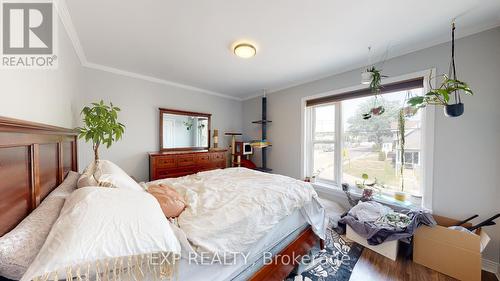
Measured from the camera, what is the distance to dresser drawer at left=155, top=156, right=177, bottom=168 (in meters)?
2.89

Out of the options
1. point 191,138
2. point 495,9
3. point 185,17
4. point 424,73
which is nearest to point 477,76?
point 424,73

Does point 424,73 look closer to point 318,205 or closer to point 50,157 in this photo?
point 318,205

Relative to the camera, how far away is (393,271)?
1.69 metres

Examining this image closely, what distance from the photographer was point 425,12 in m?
1.54

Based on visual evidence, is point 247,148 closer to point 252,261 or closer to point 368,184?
point 368,184

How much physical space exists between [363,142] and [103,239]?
315 cm

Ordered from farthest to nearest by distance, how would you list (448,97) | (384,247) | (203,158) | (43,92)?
(203,158)
(384,247)
(448,97)
(43,92)

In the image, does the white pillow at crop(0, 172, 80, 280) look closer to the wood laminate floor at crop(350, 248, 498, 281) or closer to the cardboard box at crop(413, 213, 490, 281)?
the wood laminate floor at crop(350, 248, 498, 281)

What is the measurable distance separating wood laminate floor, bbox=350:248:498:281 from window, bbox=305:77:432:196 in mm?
873

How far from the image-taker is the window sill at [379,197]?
213 cm

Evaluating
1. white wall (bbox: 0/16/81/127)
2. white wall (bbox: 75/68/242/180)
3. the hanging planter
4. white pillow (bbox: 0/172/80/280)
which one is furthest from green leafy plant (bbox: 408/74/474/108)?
white wall (bbox: 75/68/242/180)

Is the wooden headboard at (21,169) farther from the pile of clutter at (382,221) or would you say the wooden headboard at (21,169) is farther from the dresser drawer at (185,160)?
the pile of clutter at (382,221)

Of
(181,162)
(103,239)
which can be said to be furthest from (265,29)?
(181,162)

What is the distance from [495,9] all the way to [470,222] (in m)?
2.04
